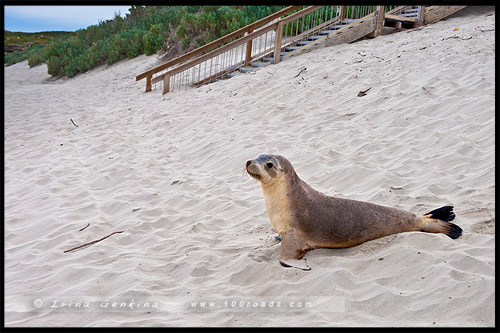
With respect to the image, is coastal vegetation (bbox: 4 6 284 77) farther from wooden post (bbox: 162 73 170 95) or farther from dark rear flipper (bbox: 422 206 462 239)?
dark rear flipper (bbox: 422 206 462 239)

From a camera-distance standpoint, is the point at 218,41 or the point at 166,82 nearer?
the point at 166,82

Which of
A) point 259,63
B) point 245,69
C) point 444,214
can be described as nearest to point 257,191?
point 444,214

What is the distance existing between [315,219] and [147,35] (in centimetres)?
1590

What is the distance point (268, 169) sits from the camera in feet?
10.8

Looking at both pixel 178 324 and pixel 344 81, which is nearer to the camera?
pixel 178 324

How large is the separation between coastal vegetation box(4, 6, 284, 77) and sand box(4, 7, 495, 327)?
17.8ft

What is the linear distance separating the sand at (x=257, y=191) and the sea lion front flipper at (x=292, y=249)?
0.09 m

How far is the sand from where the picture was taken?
110 inches

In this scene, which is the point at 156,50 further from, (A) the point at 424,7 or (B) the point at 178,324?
(B) the point at 178,324

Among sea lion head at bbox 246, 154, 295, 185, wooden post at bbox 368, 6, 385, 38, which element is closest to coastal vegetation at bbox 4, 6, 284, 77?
wooden post at bbox 368, 6, 385, 38

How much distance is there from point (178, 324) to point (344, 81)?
6796 mm

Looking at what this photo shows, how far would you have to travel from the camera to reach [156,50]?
17672 mm

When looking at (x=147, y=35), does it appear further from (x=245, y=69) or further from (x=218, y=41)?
(x=245, y=69)

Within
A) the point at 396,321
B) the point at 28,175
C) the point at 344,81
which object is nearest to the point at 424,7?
the point at 344,81
